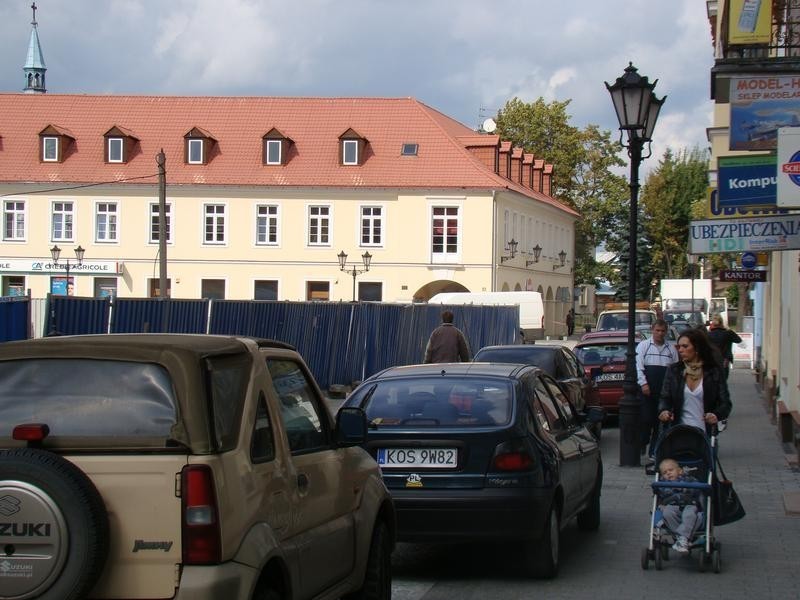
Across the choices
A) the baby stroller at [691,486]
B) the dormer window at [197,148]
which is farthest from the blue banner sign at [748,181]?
the dormer window at [197,148]

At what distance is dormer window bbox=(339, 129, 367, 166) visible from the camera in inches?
2418

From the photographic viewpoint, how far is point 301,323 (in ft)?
95.0

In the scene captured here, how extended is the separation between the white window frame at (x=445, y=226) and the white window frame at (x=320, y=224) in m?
5.08

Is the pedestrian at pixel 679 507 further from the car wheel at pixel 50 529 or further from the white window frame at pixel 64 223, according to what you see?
the white window frame at pixel 64 223

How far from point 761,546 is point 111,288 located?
2122 inches

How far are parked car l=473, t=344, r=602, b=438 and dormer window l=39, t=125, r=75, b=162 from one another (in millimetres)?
48251

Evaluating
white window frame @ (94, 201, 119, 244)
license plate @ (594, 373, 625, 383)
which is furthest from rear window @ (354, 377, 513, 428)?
white window frame @ (94, 201, 119, 244)

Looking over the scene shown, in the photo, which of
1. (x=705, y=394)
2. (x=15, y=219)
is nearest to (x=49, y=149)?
(x=15, y=219)

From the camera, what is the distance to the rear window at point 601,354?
21.3 metres

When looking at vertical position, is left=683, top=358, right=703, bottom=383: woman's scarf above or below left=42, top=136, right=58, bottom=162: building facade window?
below

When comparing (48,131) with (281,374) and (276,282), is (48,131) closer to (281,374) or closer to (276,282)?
(276,282)

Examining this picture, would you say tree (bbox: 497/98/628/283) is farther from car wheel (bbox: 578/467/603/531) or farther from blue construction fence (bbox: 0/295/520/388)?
car wheel (bbox: 578/467/603/531)

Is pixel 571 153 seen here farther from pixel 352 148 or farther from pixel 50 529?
pixel 50 529

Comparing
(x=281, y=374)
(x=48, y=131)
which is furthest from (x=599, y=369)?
(x=48, y=131)
